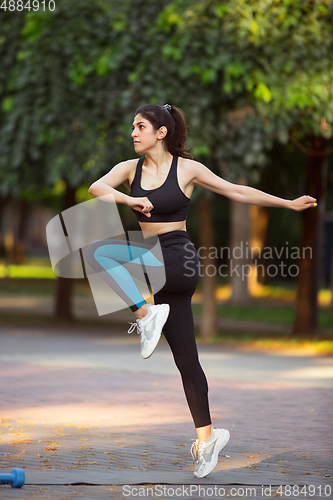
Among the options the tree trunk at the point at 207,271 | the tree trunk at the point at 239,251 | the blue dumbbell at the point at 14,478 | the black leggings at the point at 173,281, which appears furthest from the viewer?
the tree trunk at the point at 239,251

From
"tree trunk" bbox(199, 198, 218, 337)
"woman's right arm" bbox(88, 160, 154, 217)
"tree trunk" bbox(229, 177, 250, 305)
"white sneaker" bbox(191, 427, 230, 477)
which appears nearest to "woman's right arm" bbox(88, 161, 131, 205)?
"woman's right arm" bbox(88, 160, 154, 217)

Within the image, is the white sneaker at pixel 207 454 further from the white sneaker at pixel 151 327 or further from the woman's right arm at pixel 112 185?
the woman's right arm at pixel 112 185

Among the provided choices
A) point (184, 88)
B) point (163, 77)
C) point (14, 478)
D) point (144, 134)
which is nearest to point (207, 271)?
point (184, 88)

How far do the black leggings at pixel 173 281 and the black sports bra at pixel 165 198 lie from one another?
11cm

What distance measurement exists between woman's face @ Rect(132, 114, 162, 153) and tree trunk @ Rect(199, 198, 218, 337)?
318 inches

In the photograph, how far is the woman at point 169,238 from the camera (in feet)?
13.0

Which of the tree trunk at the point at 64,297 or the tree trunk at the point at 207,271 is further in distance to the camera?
the tree trunk at the point at 64,297

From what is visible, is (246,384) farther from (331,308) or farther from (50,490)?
(331,308)

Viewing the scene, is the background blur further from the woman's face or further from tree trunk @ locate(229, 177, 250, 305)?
the woman's face

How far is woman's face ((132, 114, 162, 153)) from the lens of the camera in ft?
13.7

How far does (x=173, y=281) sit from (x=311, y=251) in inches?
376

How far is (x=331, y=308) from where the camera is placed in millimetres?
18797

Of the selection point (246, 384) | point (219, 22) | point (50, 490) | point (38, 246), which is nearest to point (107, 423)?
point (50, 490)

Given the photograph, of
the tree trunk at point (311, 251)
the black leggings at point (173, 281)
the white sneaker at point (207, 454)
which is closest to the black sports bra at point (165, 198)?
the black leggings at point (173, 281)
